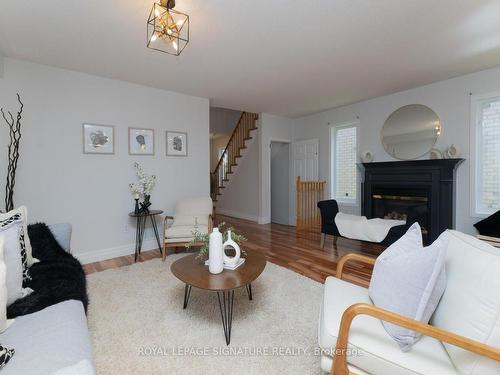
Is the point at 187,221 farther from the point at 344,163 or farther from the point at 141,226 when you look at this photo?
the point at 344,163

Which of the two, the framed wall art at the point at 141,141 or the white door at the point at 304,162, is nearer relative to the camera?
the framed wall art at the point at 141,141

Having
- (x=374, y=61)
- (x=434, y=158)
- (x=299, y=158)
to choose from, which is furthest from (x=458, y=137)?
(x=299, y=158)

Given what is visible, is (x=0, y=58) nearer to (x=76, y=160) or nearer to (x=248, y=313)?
(x=76, y=160)

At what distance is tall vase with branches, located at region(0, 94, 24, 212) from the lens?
109 inches

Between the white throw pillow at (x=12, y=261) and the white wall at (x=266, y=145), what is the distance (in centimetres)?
457

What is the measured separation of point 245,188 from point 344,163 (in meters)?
2.50

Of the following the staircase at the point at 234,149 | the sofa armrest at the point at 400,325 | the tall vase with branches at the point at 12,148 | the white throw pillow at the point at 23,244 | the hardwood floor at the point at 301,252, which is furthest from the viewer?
the staircase at the point at 234,149

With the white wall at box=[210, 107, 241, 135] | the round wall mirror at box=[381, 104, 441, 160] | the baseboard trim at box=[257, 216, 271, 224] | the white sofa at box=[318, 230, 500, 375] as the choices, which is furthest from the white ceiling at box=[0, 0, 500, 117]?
the white wall at box=[210, 107, 241, 135]

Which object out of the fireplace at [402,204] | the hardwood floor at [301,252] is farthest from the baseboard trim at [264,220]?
the fireplace at [402,204]

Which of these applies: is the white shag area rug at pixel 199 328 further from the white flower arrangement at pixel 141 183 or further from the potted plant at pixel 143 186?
the white flower arrangement at pixel 141 183

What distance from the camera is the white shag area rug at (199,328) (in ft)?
5.01

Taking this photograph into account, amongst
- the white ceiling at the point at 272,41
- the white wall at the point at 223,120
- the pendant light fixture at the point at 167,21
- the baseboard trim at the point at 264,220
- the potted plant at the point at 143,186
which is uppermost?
the white wall at the point at 223,120

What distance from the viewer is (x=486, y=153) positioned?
11.2ft

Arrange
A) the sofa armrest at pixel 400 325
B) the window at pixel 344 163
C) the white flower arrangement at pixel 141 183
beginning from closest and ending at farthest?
1. the sofa armrest at pixel 400 325
2. the white flower arrangement at pixel 141 183
3. the window at pixel 344 163
